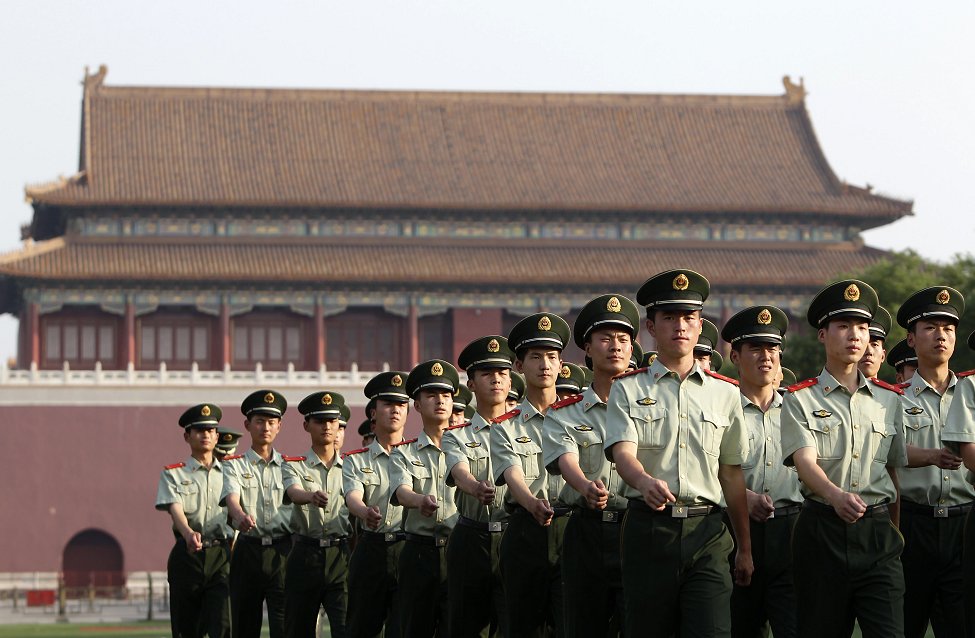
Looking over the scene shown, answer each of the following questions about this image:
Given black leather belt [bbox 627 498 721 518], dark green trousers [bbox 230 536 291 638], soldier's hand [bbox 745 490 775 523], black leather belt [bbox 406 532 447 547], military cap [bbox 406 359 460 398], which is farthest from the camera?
dark green trousers [bbox 230 536 291 638]

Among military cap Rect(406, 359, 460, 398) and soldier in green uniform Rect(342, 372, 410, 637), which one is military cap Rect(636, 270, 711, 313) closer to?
military cap Rect(406, 359, 460, 398)

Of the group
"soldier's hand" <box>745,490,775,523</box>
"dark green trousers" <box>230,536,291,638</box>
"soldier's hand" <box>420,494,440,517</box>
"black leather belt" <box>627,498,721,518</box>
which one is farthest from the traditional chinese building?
"black leather belt" <box>627,498,721,518</box>

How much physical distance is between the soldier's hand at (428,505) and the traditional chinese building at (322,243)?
28344mm

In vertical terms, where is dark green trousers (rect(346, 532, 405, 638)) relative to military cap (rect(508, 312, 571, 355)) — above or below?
below

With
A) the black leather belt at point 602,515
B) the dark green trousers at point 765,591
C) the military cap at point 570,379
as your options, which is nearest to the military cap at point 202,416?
the military cap at point 570,379

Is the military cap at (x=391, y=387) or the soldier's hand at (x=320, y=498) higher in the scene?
the military cap at (x=391, y=387)

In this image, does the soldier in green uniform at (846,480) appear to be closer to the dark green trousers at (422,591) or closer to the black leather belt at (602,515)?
the black leather belt at (602,515)

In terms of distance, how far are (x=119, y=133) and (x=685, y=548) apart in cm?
3745

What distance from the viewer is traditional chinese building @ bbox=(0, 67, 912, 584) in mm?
38750

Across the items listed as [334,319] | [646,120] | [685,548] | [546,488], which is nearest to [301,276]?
[334,319]

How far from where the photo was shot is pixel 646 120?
45.2 metres

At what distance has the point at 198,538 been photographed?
40.3ft

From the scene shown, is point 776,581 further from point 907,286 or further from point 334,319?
point 334,319

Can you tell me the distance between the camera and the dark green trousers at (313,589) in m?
11.5
